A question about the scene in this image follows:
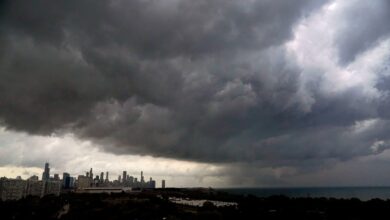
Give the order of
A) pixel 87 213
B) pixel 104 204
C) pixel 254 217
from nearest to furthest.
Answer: pixel 254 217 → pixel 87 213 → pixel 104 204

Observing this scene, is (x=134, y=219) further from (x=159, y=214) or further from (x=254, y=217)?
(x=254, y=217)

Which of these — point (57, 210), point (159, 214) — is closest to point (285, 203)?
point (159, 214)

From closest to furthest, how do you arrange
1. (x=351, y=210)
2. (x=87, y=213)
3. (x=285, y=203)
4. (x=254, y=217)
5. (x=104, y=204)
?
1. (x=254, y=217)
2. (x=351, y=210)
3. (x=87, y=213)
4. (x=285, y=203)
5. (x=104, y=204)

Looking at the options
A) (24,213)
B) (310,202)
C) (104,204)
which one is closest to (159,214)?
(104,204)

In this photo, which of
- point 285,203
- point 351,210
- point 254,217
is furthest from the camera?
point 285,203

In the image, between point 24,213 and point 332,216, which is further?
point 24,213

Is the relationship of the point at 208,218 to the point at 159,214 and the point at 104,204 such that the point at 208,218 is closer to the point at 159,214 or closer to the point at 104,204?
the point at 159,214

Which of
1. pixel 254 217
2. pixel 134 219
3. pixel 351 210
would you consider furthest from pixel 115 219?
pixel 351 210

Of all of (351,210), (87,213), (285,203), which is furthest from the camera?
(285,203)

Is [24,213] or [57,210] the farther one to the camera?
[57,210]
